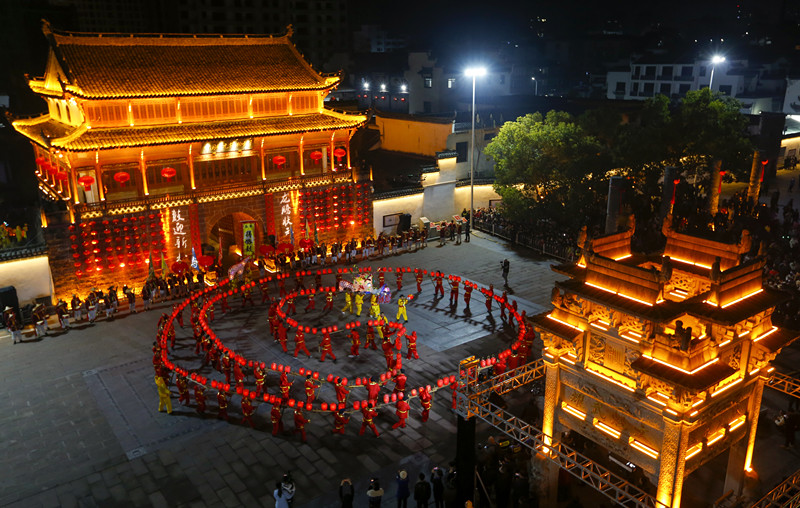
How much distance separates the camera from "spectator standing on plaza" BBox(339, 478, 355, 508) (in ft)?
50.0

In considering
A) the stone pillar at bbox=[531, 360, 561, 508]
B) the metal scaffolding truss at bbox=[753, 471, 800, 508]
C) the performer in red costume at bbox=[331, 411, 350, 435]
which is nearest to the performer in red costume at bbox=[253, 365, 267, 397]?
the performer in red costume at bbox=[331, 411, 350, 435]

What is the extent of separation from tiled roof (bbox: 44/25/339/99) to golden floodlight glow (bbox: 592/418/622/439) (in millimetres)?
27271

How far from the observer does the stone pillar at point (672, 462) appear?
12.8 meters

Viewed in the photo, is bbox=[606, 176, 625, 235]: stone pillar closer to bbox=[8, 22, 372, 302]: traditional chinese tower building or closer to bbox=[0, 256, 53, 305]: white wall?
bbox=[8, 22, 372, 302]: traditional chinese tower building

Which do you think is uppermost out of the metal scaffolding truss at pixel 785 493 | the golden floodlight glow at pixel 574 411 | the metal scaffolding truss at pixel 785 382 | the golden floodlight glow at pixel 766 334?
the golden floodlight glow at pixel 766 334

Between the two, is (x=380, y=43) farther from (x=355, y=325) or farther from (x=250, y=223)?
(x=355, y=325)

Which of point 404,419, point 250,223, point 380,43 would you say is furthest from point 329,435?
point 380,43

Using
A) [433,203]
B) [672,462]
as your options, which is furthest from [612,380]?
[433,203]

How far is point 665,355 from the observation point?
42.1 ft

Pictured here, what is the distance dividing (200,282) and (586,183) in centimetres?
2224

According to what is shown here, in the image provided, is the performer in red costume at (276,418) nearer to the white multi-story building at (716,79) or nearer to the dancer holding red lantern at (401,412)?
the dancer holding red lantern at (401,412)

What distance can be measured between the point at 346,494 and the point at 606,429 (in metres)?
6.35

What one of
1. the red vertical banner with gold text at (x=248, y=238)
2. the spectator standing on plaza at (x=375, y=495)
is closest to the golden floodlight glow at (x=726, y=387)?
the spectator standing on plaza at (x=375, y=495)

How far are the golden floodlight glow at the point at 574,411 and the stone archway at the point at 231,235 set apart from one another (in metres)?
24.1
